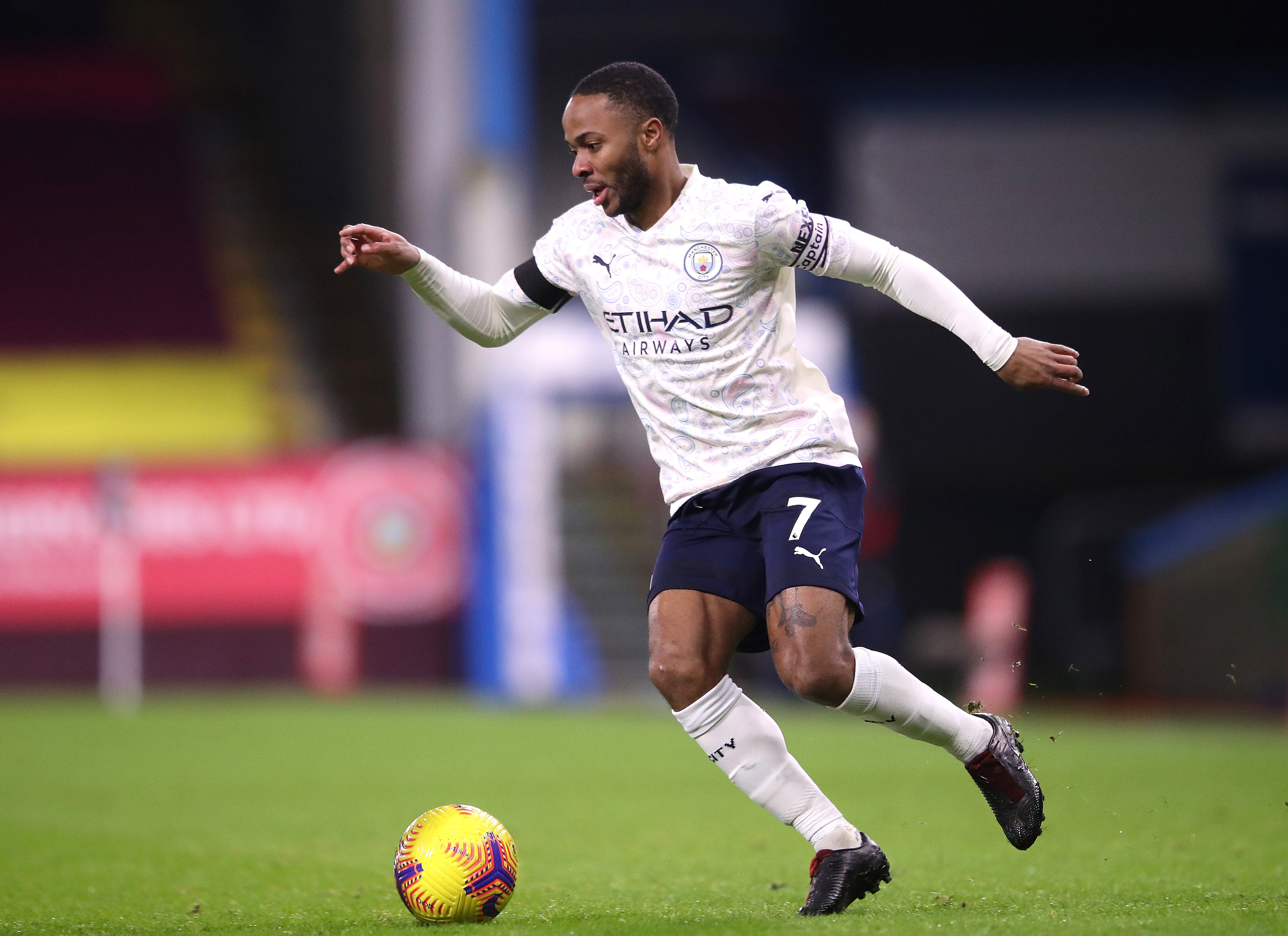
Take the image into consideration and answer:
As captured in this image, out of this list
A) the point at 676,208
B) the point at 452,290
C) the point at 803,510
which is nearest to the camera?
the point at 803,510

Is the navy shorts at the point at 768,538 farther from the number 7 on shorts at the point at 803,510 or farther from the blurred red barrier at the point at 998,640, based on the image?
the blurred red barrier at the point at 998,640

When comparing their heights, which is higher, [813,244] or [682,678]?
[813,244]

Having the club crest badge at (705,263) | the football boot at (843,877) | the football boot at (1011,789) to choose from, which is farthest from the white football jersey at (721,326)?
the football boot at (843,877)

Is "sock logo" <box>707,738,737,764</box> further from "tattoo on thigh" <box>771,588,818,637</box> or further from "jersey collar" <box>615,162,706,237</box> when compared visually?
"jersey collar" <box>615,162,706,237</box>

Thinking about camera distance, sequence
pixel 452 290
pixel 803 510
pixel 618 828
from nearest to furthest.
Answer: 1. pixel 803 510
2. pixel 452 290
3. pixel 618 828

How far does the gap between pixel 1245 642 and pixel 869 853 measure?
9370mm

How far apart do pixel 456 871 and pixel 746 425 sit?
1330mm

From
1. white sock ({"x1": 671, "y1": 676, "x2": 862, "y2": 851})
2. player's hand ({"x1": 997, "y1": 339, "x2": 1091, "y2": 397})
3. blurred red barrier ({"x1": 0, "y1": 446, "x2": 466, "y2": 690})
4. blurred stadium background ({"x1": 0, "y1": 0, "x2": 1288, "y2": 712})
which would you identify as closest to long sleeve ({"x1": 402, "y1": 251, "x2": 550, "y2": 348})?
white sock ({"x1": 671, "y1": 676, "x2": 862, "y2": 851})

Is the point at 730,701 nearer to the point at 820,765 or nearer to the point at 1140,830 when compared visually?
the point at 1140,830

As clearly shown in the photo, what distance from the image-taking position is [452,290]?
4.70m

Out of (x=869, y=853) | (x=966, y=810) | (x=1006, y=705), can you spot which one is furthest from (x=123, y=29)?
(x=869, y=853)

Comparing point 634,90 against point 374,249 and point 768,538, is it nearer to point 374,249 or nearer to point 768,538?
point 374,249

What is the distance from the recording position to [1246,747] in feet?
30.9

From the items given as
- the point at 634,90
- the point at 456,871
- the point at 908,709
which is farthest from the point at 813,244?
the point at 456,871
